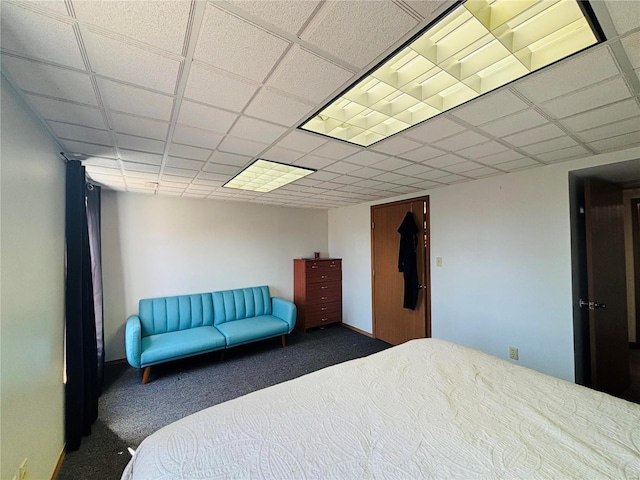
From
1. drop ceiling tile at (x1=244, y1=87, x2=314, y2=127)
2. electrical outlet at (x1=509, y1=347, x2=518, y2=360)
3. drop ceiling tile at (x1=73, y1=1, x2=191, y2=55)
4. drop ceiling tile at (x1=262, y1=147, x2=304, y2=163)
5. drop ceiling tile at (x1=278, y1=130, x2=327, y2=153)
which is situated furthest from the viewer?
electrical outlet at (x1=509, y1=347, x2=518, y2=360)

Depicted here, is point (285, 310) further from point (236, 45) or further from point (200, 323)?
point (236, 45)

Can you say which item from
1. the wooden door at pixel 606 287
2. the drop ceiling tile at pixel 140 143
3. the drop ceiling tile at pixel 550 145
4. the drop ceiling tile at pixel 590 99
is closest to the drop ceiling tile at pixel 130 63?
the drop ceiling tile at pixel 140 143

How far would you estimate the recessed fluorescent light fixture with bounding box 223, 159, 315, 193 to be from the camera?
2.49 metres

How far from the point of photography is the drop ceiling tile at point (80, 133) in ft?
5.26

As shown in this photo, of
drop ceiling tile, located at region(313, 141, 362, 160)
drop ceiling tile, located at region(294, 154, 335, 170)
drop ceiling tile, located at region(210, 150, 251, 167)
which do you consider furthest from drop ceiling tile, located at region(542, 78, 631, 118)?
drop ceiling tile, located at region(210, 150, 251, 167)

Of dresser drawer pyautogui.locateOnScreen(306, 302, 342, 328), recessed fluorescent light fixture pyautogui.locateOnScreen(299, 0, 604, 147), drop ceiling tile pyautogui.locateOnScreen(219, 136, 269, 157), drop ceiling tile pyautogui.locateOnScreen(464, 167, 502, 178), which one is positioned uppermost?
recessed fluorescent light fixture pyautogui.locateOnScreen(299, 0, 604, 147)

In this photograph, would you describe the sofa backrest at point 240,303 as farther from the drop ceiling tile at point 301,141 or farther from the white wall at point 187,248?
the drop ceiling tile at point 301,141

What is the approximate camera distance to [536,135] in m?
1.80

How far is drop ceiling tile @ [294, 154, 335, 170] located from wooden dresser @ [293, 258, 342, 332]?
8.14 feet

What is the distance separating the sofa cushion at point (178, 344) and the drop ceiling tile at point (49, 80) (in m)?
2.59

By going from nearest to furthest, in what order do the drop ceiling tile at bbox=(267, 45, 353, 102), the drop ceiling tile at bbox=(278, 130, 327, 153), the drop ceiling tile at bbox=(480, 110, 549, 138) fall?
the drop ceiling tile at bbox=(267, 45, 353, 102)
the drop ceiling tile at bbox=(480, 110, 549, 138)
the drop ceiling tile at bbox=(278, 130, 327, 153)

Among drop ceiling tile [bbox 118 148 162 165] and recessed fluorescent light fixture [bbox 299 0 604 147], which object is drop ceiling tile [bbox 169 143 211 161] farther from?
recessed fluorescent light fixture [bbox 299 0 604 147]

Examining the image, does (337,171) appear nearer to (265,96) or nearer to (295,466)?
(265,96)

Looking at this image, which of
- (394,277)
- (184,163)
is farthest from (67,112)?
(394,277)
